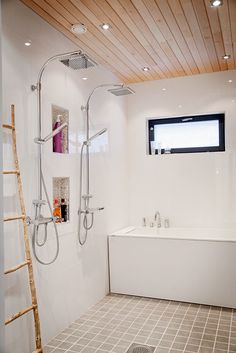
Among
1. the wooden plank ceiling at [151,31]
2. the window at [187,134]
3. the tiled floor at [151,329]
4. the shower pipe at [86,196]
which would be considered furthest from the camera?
the window at [187,134]

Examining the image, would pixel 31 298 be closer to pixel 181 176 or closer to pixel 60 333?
pixel 60 333

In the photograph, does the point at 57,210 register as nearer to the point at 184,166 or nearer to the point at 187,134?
the point at 184,166

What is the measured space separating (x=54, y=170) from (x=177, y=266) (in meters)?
1.72

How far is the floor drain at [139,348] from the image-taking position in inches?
101

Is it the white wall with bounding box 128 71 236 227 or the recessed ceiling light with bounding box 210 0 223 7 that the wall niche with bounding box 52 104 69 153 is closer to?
the recessed ceiling light with bounding box 210 0 223 7

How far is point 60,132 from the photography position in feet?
10.1

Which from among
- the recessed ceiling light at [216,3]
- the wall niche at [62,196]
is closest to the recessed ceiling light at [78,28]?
the recessed ceiling light at [216,3]

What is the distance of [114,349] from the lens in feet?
8.61

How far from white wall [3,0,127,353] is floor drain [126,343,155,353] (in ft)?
2.18

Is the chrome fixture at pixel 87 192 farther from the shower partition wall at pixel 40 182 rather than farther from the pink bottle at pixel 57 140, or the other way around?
the shower partition wall at pixel 40 182

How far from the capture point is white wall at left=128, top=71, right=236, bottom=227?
408 centimetres

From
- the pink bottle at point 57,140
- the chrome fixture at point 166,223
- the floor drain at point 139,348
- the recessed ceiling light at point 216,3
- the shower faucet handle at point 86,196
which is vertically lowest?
the floor drain at point 139,348

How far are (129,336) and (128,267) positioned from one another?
106 centimetres

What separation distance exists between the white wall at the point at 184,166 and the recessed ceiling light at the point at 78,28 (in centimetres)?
174
